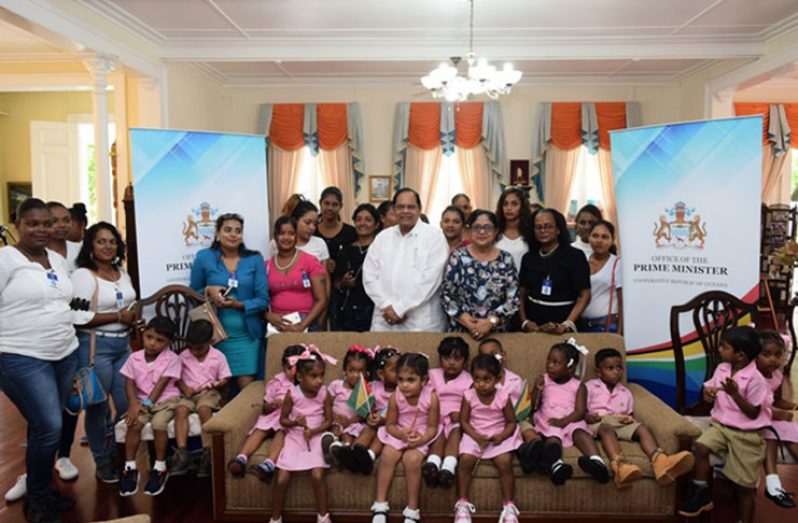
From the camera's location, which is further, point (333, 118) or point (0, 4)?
point (333, 118)

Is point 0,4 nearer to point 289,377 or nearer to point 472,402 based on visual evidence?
point 289,377

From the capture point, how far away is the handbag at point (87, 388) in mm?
2951

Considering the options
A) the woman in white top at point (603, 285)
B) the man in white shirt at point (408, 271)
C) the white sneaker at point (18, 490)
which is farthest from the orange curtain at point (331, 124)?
the white sneaker at point (18, 490)

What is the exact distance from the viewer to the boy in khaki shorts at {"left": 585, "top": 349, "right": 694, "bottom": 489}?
2.55 meters

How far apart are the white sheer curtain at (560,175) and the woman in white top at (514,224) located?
5170 millimetres

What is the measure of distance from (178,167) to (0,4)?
6.39 feet

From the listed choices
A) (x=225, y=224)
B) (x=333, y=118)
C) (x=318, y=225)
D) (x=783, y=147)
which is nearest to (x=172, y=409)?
(x=225, y=224)

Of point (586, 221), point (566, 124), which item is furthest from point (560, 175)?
point (586, 221)

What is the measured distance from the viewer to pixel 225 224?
11.3 feet

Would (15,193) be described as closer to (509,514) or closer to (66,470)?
(66,470)

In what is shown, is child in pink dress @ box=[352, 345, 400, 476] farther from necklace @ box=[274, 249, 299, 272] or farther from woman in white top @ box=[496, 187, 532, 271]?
woman in white top @ box=[496, 187, 532, 271]

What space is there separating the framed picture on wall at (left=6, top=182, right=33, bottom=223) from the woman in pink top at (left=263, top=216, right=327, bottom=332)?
26.7 ft

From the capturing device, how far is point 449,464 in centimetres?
263

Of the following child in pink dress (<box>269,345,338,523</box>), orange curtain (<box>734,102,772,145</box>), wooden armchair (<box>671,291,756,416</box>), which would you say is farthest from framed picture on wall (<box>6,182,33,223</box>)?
orange curtain (<box>734,102,772,145</box>)
